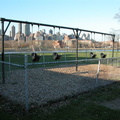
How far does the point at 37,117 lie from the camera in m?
3.99

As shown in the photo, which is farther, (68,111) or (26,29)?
(26,29)

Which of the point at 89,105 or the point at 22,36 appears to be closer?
the point at 89,105

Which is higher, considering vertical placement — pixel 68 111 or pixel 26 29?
pixel 26 29

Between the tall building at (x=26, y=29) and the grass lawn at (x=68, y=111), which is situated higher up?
the tall building at (x=26, y=29)

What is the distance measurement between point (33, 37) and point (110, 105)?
6.48 m

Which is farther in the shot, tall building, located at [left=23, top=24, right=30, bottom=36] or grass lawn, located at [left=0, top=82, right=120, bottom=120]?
tall building, located at [left=23, top=24, right=30, bottom=36]

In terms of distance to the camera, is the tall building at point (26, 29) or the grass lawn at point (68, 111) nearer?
the grass lawn at point (68, 111)

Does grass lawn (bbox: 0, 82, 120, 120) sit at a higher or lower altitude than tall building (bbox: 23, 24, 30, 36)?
lower

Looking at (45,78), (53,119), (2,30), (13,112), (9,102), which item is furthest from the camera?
(45,78)

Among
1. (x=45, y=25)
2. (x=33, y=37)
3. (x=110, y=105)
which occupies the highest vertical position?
(x=45, y=25)

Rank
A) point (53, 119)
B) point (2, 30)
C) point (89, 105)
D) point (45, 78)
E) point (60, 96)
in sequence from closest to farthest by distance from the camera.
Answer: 1. point (53, 119)
2. point (89, 105)
3. point (60, 96)
4. point (2, 30)
5. point (45, 78)

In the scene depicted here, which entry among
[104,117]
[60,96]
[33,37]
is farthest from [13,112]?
[33,37]

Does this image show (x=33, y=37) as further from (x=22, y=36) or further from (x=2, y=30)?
(x=2, y=30)

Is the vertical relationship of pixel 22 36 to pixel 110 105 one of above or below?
above
